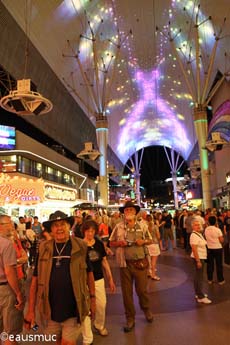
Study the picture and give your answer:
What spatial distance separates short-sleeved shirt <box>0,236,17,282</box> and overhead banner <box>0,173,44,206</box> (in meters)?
12.1

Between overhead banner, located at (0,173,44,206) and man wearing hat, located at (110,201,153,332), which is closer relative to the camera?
man wearing hat, located at (110,201,153,332)

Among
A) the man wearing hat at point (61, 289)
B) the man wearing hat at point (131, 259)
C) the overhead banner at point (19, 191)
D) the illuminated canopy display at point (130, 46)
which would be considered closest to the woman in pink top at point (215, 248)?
the man wearing hat at point (131, 259)

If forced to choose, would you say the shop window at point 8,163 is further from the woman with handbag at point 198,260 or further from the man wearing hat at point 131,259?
the man wearing hat at point 131,259

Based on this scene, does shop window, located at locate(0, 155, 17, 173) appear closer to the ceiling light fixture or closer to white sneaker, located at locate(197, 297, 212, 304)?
the ceiling light fixture

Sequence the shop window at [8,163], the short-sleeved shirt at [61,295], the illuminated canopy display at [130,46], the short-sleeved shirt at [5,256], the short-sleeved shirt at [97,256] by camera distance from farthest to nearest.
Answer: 1. the illuminated canopy display at [130,46]
2. the shop window at [8,163]
3. the short-sleeved shirt at [97,256]
4. the short-sleeved shirt at [5,256]
5. the short-sleeved shirt at [61,295]

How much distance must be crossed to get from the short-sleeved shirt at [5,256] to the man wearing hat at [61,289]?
1.33 feet

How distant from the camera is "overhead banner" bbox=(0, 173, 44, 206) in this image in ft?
49.2

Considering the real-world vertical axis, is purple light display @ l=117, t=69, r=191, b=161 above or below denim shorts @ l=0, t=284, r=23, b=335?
above

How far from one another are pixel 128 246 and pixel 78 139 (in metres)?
33.2

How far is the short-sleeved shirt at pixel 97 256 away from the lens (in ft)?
14.6

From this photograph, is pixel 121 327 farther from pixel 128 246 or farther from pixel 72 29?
pixel 72 29

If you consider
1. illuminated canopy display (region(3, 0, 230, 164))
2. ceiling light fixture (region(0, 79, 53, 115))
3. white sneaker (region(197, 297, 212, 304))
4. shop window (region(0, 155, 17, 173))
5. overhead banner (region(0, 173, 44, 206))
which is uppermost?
illuminated canopy display (region(3, 0, 230, 164))

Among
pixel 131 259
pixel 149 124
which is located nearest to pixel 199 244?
pixel 131 259

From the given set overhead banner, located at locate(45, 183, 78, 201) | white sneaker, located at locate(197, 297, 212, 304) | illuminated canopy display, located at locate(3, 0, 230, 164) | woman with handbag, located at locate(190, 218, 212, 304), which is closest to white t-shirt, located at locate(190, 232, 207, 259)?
woman with handbag, located at locate(190, 218, 212, 304)
